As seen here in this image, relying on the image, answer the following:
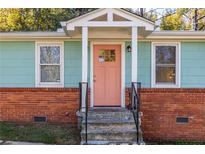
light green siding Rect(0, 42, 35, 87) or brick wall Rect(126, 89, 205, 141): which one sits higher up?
light green siding Rect(0, 42, 35, 87)

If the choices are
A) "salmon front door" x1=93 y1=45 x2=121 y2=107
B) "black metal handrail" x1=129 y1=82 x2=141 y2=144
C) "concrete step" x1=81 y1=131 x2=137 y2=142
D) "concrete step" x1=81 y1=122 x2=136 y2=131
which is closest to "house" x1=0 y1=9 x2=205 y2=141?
"salmon front door" x1=93 y1=45 x2=121 y2=107

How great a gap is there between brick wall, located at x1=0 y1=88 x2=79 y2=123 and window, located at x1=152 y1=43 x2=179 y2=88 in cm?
284

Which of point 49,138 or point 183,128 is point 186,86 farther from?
point 49,138

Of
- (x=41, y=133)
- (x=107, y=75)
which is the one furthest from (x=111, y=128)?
(x=107, y=75)

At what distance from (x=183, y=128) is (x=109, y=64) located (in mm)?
3144

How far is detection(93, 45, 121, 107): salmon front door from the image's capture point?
1201 cm

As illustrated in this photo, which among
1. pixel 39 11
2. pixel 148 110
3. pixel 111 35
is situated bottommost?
pixel 148 110

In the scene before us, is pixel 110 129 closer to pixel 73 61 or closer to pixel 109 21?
pixel 109 21

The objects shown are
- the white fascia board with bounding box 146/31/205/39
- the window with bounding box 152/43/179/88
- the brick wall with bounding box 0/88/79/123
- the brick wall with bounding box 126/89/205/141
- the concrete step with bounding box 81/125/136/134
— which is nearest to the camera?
the concrete step with bounding box 81/125/136/134

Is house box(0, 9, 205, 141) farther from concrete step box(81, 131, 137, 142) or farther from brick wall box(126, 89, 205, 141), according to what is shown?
concrete step box(81, 131, 137, 142)

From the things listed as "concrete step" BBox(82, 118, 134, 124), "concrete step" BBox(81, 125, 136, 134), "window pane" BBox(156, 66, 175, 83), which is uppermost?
"window pane" BBox(156, 66, 175, 83)

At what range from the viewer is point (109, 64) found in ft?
39.5

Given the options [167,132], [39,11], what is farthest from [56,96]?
[39,11]

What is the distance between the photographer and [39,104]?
11227 mm
